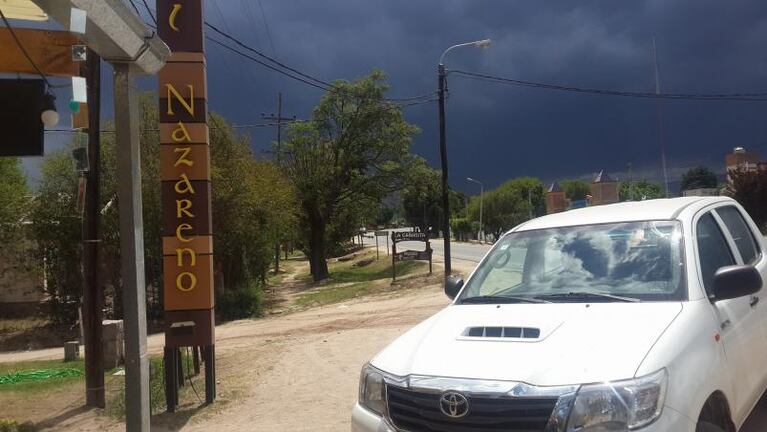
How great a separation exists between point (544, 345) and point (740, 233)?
2.91 meters

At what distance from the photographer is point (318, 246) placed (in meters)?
37.6

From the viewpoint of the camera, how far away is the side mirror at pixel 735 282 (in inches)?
151

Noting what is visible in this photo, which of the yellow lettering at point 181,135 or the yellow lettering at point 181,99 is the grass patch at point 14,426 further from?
the yellow lettering at point 181,99

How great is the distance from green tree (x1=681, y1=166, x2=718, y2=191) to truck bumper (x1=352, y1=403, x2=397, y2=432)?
92.3 metres

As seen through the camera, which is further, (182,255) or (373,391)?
(182,255)

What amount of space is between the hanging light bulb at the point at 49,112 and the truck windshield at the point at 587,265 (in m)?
4.37

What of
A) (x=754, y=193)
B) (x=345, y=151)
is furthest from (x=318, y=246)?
(x=754, y=193)

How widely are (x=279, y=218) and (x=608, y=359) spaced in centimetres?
2337

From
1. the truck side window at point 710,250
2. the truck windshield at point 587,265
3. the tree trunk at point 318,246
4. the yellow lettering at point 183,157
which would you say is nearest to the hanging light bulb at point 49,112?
the yellow lettering at point 183,157

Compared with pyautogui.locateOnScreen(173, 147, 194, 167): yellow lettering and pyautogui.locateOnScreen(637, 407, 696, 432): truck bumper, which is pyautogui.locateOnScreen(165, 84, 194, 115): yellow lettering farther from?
pyautogui.locateOnScreen(637, 407, 696, 432): truck bumper

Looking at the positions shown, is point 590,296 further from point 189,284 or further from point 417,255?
point 417,255

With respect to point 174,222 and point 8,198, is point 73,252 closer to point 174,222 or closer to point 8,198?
point 8,198

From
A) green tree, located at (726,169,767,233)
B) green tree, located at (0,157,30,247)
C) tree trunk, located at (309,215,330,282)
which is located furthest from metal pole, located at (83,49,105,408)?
green tree, located at (726,169,767,233)

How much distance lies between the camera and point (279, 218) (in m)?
25.9
